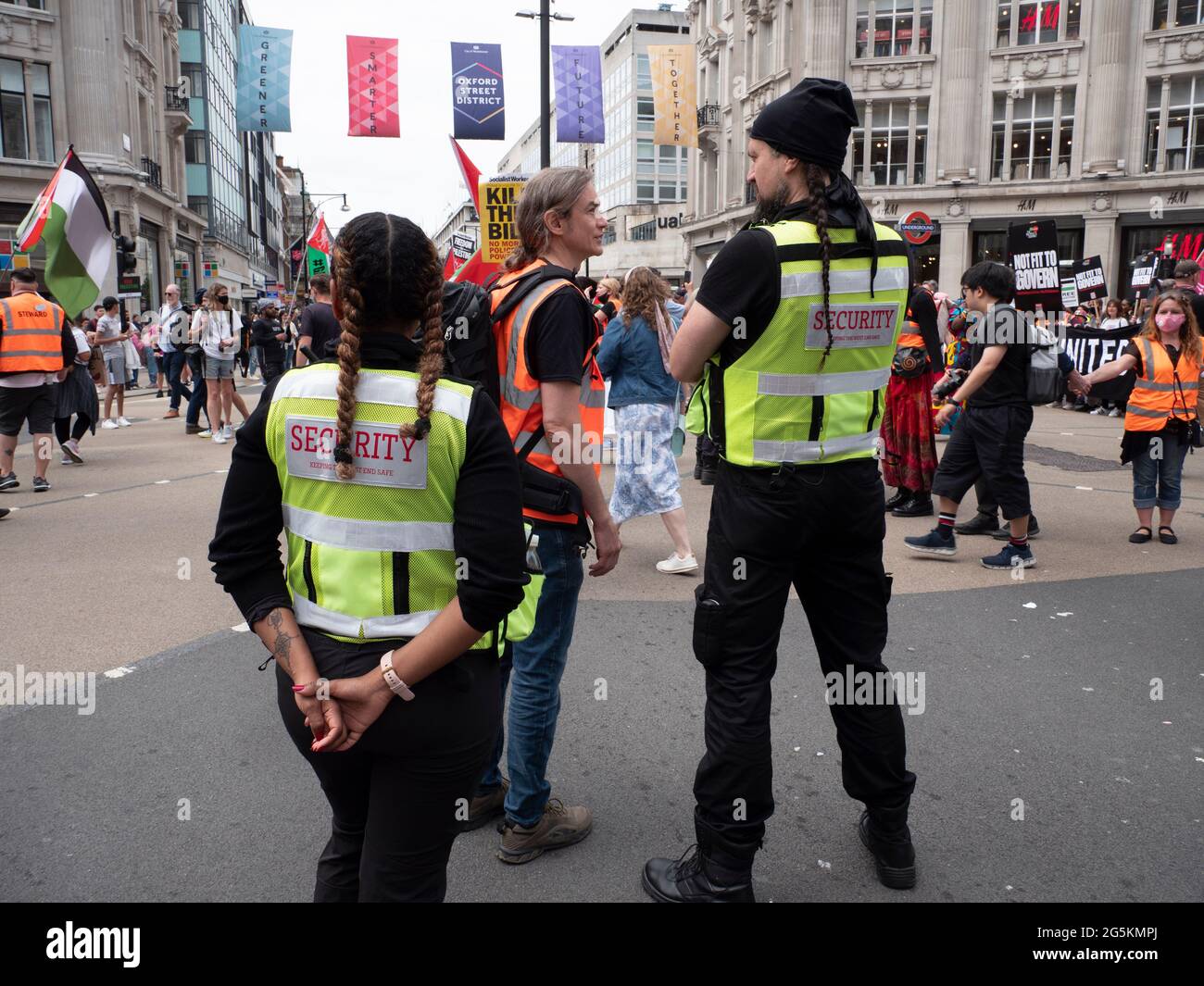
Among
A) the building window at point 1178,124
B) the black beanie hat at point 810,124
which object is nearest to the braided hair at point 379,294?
the black beanie hat at point 810,124

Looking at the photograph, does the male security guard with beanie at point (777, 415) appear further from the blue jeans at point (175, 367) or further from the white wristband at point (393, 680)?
the blue jeans at point (175, 367)

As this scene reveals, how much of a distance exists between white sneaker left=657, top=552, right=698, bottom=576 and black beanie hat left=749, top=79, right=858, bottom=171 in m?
4.31

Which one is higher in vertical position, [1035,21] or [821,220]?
[1035,21]

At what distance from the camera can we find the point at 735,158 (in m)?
44.3

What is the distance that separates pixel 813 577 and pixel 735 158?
1751 inches

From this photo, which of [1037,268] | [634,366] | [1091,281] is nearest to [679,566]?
[634,366]

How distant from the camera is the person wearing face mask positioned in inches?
290

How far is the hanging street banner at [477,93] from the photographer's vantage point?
56.5ft

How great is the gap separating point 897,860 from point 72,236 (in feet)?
27.6

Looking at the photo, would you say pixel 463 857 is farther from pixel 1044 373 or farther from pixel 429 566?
pixel 1044 373

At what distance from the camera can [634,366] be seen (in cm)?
699

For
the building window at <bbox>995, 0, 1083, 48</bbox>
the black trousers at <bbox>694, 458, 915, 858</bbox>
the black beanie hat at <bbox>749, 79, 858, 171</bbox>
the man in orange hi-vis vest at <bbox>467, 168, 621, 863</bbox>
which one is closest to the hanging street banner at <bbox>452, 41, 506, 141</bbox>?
the man in orange hi-vis vest at <bbox>467, 168, 621, 863</bbox>

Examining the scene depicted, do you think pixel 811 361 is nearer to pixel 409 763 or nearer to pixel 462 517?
pixel 462 517
